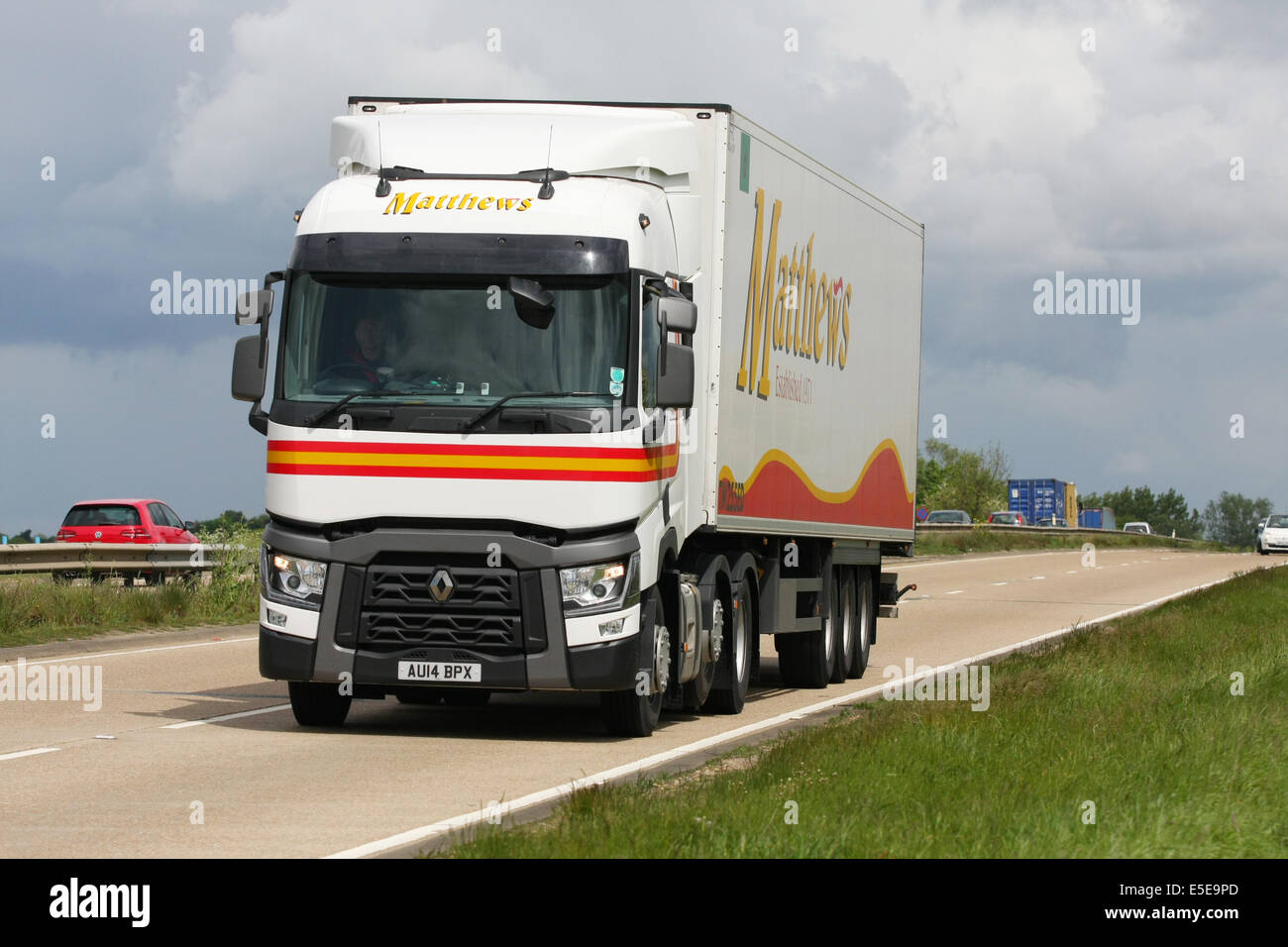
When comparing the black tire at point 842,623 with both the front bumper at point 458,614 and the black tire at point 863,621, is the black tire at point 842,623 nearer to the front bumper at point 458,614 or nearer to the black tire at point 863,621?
the black tire at point 863,621

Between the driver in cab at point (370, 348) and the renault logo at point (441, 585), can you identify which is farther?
the driver in cab at point (370, 348)

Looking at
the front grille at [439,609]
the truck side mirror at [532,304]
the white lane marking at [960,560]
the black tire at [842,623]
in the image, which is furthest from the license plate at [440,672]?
the white lane marking at [960,560]

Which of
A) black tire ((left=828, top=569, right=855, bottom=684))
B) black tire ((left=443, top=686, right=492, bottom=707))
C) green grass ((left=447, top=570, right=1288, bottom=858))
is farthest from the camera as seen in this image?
black tire ((left=828, top=569, right=855, bottom=684))

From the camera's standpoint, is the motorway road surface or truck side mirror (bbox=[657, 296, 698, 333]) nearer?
the motorway road surface

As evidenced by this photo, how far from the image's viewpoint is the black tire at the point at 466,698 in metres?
16.3

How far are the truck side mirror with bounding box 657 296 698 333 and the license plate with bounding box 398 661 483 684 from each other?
257cm

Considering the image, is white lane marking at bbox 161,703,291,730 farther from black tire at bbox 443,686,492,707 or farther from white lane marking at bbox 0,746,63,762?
black tire at bbox 443,686,492,707

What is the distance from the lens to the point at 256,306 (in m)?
13.1

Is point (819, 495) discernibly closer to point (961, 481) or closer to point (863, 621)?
point (863, 621)

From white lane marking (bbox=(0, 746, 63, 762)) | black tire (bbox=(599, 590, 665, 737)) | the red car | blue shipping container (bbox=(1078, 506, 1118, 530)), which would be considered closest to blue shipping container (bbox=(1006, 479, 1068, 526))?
blue shipping container (bbox=(1078, 506, 1118, 530))

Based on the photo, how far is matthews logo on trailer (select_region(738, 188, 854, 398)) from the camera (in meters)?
15.6

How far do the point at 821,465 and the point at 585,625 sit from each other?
569 centimetres

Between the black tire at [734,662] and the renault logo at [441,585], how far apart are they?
3.32m

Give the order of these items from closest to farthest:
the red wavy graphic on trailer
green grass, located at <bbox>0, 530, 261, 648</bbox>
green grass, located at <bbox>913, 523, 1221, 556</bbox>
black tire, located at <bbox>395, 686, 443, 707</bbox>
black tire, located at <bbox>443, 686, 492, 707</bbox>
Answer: the red wavy graphic on trailer
black tire, located at <bbox>395, 686, 443, 707</bbox>
black tire, located at <bbox>443, 686, 492, 707</bbox>
green grass, located at <bbox>0, 530, 261, 648</bbox>
green grass, located at <bbox>913, 523, 1221, 556</bbox>
